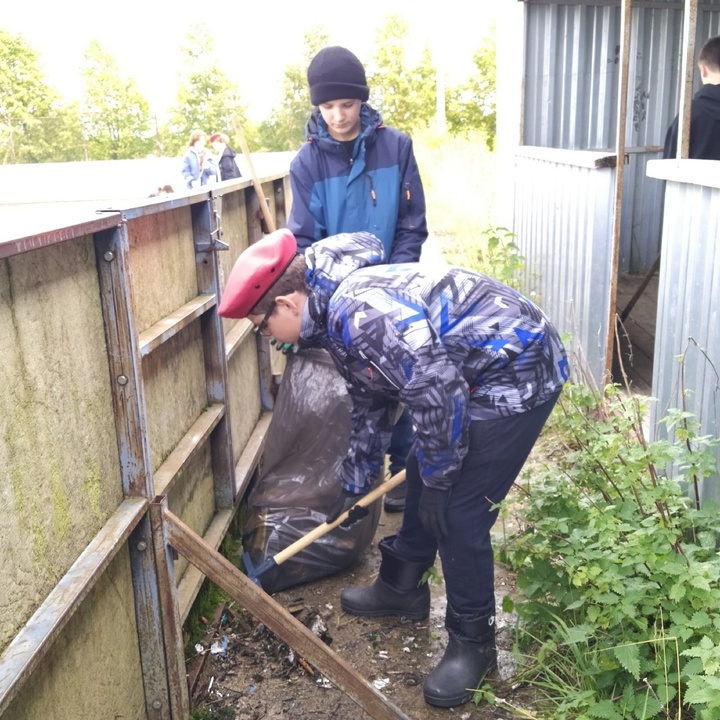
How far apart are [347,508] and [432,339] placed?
1113 mm

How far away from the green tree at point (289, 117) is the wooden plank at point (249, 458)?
83.0 ft

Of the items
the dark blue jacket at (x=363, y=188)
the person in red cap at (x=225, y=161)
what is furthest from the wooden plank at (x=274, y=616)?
the person in red cap at (x=225, y=161)

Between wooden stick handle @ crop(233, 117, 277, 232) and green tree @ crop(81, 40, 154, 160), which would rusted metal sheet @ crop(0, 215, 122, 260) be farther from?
green tree @ crop(81, 40, 154, 160)

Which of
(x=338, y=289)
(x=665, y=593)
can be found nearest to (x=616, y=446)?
(x=665, y=593)

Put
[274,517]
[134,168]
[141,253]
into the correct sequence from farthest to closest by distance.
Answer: [134,168], [274,517], [141,253]

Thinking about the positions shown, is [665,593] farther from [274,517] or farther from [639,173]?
[639,173]

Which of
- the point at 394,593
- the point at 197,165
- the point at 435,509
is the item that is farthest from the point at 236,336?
the point at 197,165

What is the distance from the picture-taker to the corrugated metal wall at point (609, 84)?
706cm

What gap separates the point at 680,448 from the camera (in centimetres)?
272

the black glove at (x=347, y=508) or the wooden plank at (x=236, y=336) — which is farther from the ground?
the wooden plank at (x=236, y=336)

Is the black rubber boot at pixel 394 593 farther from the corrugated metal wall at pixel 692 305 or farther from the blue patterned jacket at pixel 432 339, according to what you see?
the corrugated metal wall at pixel 692 305

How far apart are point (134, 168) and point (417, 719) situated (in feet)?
78.7

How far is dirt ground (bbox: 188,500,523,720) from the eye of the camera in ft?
9.05

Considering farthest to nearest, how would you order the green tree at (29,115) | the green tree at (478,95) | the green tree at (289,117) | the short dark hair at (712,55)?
the green tree at (289,117)
the green tree at (478,95)
the green tree at (29,115)
the short dark hair at (712,55)
